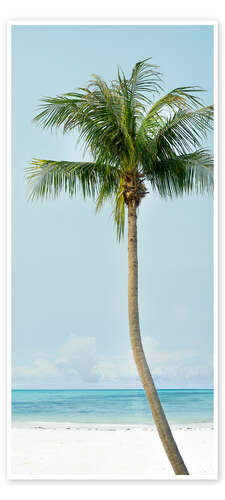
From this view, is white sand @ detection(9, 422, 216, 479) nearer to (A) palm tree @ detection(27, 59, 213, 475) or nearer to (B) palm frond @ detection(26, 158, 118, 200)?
(A) palm tree @ detection(27, 59, 213, 475)

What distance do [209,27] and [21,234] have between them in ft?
8.77

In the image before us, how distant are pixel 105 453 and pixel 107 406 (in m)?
0.79

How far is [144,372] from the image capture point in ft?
17.4

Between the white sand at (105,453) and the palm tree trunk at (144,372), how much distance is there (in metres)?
0.20

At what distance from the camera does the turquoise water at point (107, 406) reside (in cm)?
643

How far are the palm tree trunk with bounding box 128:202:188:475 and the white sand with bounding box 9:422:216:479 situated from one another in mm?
205

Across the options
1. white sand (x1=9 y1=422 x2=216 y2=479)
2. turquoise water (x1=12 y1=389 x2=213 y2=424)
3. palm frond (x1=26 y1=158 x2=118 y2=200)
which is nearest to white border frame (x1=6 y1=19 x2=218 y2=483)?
white sand (x1=9 y1=422 x2=216 y2=479)

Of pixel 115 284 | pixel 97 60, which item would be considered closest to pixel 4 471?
pixel 115 284

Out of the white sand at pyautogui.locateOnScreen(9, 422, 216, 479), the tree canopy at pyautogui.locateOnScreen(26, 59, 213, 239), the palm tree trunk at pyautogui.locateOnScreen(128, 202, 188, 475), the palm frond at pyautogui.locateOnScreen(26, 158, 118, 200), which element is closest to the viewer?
the palm tree trunk at pyautogui.locateOnScreen(128, 202, 188, 475)

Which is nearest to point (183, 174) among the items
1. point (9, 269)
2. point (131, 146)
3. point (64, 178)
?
point (131, 146)

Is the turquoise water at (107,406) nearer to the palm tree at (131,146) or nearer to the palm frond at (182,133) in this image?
the palm tree at (131,146)

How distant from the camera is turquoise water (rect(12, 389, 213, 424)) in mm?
6434

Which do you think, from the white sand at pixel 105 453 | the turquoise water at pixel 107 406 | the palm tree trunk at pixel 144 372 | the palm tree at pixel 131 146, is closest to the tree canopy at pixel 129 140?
the palm tree at pixel 131 146
